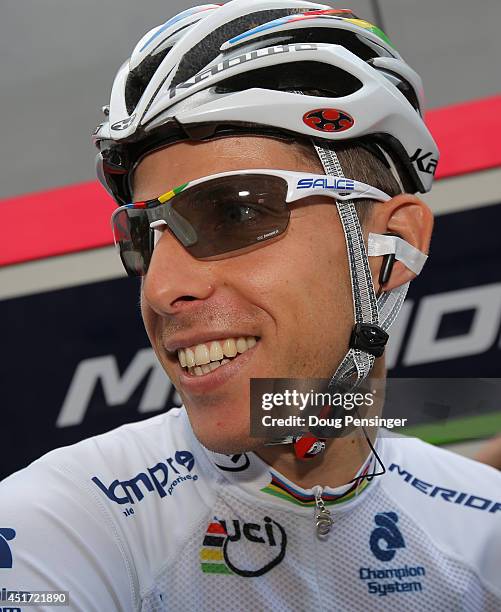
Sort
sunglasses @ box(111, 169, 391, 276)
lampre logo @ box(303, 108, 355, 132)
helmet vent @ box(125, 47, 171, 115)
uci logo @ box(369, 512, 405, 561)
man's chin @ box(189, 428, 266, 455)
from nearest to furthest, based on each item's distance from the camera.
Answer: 1. man's chin @ box(189, 428, 266, 455)
2. sunglasses @ box(111, 169, 391, 276)
3. lampre logo @ box(303, 108, 355, 132)
4. uci logo @ box(369, 512, 405, 561)
5. helmet vent @ box(125, 47, 171, 115)

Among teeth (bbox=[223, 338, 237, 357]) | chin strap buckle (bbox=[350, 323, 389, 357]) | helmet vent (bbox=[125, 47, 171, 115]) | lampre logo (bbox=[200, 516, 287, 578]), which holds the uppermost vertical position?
helmet vent (bbox=[125, 47, 171, 115])

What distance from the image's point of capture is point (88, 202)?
124 inches

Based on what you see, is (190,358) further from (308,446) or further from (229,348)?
(308,446)

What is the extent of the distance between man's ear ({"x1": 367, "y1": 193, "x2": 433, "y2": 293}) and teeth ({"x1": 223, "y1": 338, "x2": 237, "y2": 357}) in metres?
0.49

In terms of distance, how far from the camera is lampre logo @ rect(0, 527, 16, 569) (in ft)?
5.24

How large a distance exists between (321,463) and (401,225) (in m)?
0.64

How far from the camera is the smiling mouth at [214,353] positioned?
162 centimetres

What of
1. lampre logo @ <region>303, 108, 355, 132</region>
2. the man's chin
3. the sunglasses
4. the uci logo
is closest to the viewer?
the man's chin

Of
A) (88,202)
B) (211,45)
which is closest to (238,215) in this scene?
(211,45)

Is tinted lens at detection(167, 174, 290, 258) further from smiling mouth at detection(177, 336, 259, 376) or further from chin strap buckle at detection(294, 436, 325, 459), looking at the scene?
chin strap buckle at detection(294, 436, 325, 459)

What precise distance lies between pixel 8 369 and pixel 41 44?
51.9 inches

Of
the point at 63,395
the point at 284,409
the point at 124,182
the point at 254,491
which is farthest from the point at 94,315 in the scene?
the point at 284,409

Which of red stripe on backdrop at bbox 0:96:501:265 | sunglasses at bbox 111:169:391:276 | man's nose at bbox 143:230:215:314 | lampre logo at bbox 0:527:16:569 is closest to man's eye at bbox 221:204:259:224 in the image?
sunglasses at bbox 111:169:391:276

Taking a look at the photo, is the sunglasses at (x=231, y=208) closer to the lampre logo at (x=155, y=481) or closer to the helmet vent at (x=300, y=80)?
the helmet vent at (x=300, y=80)
